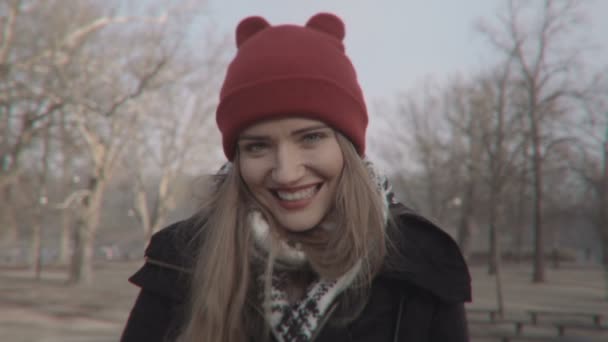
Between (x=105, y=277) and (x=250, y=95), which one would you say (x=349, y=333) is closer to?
(x=250, y=95)

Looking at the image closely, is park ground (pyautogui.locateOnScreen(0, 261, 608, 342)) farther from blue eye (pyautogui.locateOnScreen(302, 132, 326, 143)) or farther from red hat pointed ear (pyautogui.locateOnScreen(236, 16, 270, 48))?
blue eye (pyautogui.locateOnScreen(302, 132, 326, 143))

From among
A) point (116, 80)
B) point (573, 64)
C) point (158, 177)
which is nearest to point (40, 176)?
point (158, 177)

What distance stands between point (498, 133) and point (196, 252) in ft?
48.7

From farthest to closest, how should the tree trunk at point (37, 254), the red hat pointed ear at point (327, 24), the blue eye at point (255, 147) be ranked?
the tree trunk at point (37, 254)
the red hat pointed ear at point (327, 24)
the blue eye at point (255, 147)

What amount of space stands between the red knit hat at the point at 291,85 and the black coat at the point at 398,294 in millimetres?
388

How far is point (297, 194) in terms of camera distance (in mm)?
1835

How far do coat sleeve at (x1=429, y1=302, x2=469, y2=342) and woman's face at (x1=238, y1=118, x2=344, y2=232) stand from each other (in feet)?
1.66

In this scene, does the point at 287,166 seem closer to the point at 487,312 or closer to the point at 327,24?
the point at 327,24

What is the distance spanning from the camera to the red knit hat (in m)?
1.81

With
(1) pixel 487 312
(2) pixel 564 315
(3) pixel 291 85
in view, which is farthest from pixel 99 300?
(3) pixel 291 85

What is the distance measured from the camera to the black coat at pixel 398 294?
5.94 ft

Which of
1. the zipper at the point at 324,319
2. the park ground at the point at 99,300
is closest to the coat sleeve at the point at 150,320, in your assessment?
the zipper at the point at 324,319

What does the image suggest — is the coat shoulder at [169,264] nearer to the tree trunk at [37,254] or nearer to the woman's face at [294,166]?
→ the woman's face at [294,166]

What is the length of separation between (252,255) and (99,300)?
14.7 m
